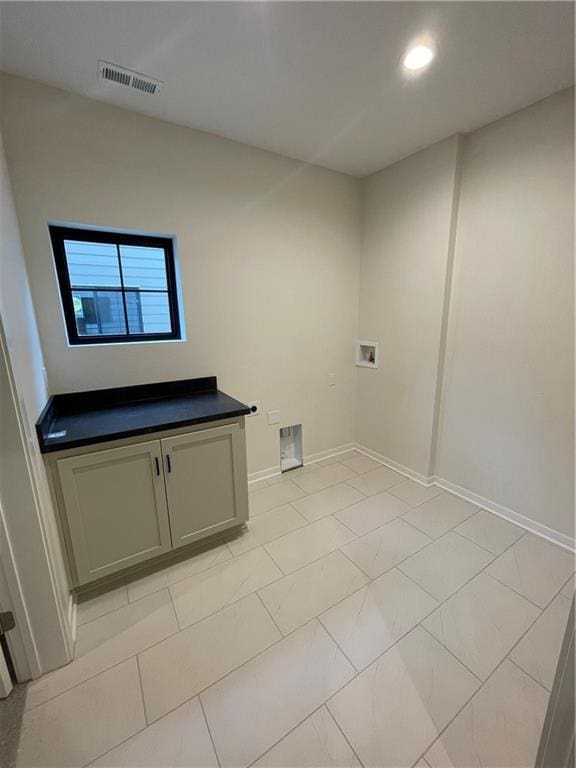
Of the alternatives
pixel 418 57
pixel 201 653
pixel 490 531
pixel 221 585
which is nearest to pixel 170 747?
pixel 201 653

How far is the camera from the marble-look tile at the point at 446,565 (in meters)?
1.71

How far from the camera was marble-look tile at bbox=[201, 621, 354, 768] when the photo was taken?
1.09 m

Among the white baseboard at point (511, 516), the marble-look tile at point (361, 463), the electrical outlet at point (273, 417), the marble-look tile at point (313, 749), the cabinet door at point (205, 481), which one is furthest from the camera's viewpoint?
the marble-look tile at point (361, 463)

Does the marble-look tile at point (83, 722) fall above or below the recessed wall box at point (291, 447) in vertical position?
below

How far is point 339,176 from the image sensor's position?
2.75 meters

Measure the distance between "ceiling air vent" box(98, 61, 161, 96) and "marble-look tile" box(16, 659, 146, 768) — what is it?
2.74 meters

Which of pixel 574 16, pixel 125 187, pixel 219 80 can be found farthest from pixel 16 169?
pixel 574 16

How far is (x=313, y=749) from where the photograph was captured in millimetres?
1067

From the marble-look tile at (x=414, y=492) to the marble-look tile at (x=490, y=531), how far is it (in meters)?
0.33

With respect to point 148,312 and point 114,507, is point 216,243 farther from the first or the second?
point 114,507

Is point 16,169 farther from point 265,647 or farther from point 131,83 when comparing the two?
point 265,647

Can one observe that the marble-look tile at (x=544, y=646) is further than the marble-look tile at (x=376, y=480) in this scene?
No

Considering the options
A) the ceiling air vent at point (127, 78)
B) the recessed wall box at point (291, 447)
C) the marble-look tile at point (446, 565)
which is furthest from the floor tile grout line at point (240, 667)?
the ceiling air vent at point (127, 78)

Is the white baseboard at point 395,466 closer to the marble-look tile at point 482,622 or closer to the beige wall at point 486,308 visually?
the beige wall at point 486,308
